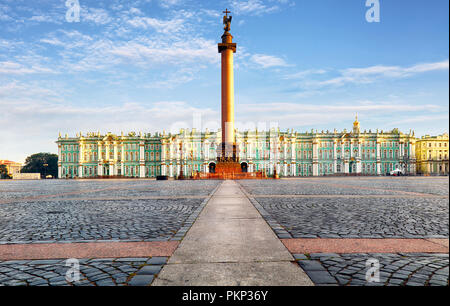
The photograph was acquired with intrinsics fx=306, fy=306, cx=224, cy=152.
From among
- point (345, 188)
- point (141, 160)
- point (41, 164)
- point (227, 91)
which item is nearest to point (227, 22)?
point (227, 91)

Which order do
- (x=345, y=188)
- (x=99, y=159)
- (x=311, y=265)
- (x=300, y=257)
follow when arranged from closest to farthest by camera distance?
(x=311, y=265) → (x=300, y=257) → (x=345, y=188) → (x=99, y=159)

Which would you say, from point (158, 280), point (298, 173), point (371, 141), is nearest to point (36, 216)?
point (158, 280)

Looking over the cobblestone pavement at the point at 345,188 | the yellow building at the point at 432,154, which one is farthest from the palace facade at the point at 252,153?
the cobblestone pavement at the point at 345,188

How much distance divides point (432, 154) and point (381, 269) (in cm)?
11301

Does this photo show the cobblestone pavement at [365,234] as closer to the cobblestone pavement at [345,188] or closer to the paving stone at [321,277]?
the paving stone at [321,277]

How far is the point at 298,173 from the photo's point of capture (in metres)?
88.0

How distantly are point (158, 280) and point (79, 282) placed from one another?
826 mm

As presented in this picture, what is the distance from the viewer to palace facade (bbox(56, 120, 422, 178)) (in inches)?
3462

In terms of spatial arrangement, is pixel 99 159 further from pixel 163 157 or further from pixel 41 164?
pixel 41 164

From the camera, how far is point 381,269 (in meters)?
3.45

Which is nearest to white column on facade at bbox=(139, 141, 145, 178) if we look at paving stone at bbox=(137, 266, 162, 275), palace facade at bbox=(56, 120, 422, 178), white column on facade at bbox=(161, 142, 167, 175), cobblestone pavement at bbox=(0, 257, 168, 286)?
palace facade at bbox=(56, 120, 422, 178)

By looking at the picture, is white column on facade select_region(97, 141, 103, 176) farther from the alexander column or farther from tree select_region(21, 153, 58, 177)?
the alexander column

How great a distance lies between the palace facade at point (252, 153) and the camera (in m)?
87.9

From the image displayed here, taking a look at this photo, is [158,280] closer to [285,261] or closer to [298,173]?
[285,261]
